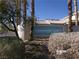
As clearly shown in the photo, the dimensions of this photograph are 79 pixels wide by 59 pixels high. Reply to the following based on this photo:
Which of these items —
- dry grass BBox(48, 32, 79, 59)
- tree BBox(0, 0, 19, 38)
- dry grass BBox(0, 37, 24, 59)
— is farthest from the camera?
tree BBox(0, 0, 19, 38)

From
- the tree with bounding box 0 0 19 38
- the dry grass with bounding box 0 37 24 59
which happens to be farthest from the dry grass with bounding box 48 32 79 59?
the tree with bounding box 0 0 19 38

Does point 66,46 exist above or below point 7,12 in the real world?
below

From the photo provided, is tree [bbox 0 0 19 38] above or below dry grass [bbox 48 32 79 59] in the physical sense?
above

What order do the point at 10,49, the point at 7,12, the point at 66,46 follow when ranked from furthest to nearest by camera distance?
the point at 7,12 → the point at 66,46 → the point at 10,49

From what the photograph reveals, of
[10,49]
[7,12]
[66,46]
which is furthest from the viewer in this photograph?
[7,12]

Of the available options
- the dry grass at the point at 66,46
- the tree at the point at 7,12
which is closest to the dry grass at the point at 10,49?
the dry grass at the point at 66,46

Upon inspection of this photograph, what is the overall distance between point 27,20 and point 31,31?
6.00 meters

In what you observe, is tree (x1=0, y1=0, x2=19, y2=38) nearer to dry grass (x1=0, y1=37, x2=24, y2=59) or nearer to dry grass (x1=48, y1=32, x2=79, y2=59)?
dry grass (x1=48, y1=32, x2=79, y2=59)

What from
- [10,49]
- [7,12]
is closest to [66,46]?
[10,49]

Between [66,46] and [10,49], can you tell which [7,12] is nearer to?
[66,46]

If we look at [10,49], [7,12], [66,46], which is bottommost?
[66,46]

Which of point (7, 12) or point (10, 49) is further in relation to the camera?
point (7, 12)

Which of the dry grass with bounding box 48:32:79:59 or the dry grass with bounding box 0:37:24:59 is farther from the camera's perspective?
the dry grass with bounding box 48:32:79:59

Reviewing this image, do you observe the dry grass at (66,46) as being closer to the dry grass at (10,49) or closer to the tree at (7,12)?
the dry grass at (10,49)
